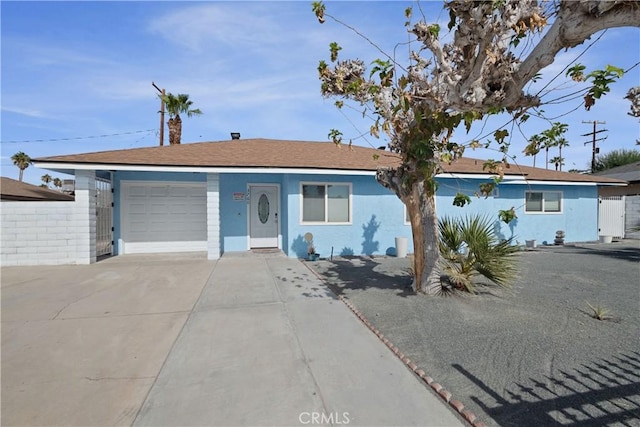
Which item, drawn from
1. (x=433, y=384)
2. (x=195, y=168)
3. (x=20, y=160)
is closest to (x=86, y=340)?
(x=433, y=384)

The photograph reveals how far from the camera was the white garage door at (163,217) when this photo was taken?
11367 mm

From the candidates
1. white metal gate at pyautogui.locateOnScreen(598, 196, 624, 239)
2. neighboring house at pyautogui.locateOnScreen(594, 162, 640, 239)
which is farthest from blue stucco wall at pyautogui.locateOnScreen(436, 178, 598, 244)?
neighboring house at pyautogui.locateOnScreen(594, 162, 640, 239)

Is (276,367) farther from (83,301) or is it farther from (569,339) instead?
(83,301)

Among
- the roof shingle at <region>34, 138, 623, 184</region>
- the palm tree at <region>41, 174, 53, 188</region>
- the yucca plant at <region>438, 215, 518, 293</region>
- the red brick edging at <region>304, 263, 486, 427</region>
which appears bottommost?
the red brick edging at <region>304, 263, 486, 427</region>

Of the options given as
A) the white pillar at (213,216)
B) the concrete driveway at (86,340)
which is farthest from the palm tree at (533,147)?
the white pillar at (213,216)

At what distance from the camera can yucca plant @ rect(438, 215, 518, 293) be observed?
6.07 meters

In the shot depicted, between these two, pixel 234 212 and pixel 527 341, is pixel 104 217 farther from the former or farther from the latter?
pixel 527 341

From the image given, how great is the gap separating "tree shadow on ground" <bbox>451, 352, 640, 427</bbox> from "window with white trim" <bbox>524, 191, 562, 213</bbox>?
1228 cm

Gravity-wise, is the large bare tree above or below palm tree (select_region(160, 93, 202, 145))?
below

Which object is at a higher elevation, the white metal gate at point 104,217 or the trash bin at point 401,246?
the white metal gate at point 104,217

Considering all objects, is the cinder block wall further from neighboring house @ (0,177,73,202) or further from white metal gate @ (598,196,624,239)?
white metal gate @ (598,196,624,239)

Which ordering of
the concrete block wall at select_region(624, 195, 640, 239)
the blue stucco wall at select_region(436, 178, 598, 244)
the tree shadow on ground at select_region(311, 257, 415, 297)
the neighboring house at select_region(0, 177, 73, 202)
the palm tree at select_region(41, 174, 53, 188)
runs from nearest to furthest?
1. the tree shadow on ground at select_region(311, 257, 415, 297)
2. the blue stucco wall at select_region(436, 178, 598, 244)
3. the neighboring house at select_region(0, 177, 73, 202)
4. the concrete block wall at select_region(624, 195, 640, 239)
5. the palm tree at select_region(41, 174, 53, 188)

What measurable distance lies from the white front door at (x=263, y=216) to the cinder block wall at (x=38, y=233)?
Result: 17.7 feet

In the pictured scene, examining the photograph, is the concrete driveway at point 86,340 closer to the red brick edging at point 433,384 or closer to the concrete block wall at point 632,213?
the red brick edging at point 433,384
